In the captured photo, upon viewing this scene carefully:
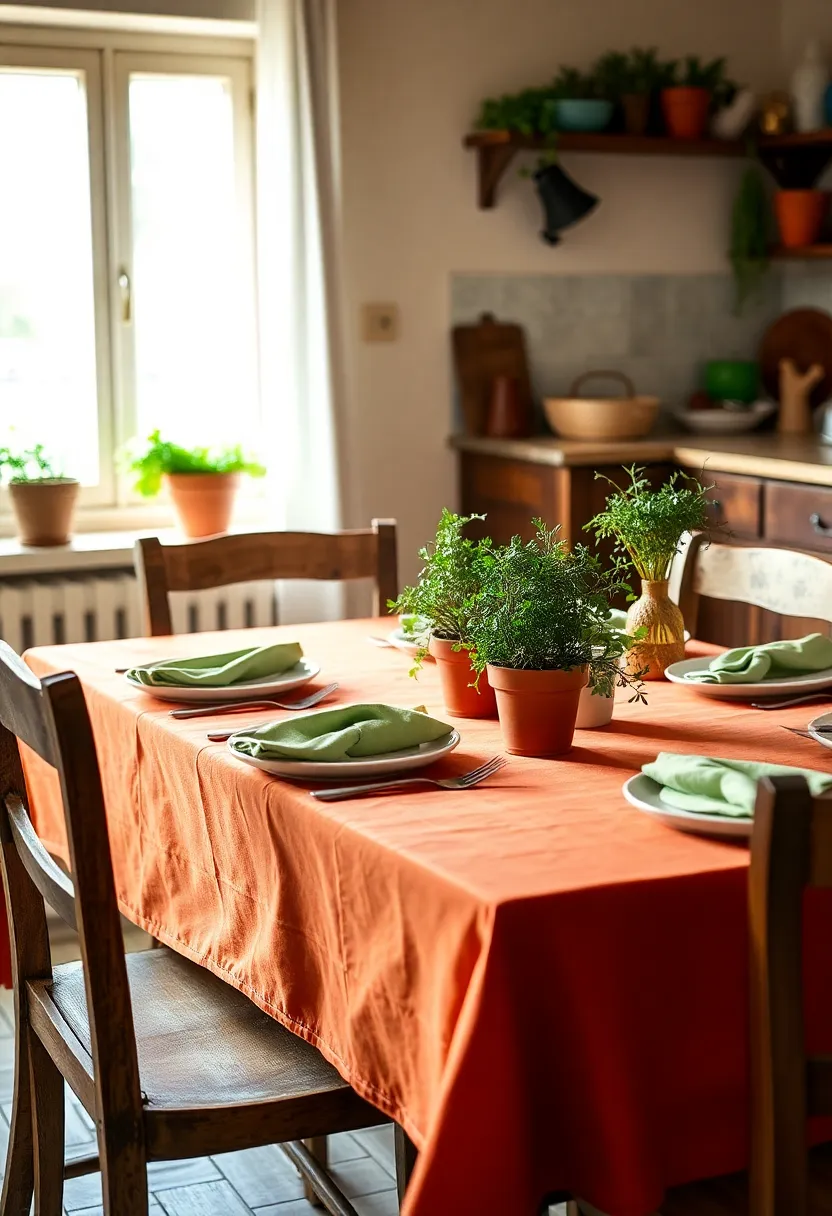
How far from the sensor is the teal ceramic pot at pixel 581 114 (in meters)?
3.81

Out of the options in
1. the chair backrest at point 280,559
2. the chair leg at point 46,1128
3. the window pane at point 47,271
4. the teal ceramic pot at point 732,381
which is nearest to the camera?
the chair leg at point 46,1128

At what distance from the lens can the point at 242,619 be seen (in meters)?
3.62

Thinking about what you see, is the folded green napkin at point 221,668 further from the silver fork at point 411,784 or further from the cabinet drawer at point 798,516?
the cabinet drawer at point 798,516

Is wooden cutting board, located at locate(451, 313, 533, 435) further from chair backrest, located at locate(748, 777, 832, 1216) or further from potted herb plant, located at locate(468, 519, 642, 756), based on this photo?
chair backrest, located at locate(748, 777, 832, 1216)

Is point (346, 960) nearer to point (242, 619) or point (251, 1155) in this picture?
point (251, 1155)

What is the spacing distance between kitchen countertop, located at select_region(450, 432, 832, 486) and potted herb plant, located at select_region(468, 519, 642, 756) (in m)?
1.66

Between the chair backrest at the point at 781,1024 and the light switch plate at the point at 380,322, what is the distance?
2837 millimetres

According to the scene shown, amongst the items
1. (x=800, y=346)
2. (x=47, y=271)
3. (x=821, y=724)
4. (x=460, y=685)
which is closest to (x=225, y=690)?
(x=460, y=685)

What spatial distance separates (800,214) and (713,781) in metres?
2.98

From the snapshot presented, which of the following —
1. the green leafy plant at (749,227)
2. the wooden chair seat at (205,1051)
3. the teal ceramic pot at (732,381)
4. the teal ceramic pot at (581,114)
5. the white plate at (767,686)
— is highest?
the teal ceramic pot at (581,114)

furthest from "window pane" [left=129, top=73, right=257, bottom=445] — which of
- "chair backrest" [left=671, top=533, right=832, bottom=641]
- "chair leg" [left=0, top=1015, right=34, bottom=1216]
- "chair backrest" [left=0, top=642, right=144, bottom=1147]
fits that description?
"chair backrest" [left=0, top=642, right=144, bottom=1147]

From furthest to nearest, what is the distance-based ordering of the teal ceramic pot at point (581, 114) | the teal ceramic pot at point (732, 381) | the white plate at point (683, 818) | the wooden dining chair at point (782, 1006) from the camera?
the teal ceramic pot at point (732, 381)
the teal ceramic pot at point (581, 114)
the white plate at point (683, 818)
the wooden dining chair at point (782, 1006)

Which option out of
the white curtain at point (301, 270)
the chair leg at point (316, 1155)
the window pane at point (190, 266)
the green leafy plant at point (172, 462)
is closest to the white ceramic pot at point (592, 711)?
the chair leg at point (316, 1155)

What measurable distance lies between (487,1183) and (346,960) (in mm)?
296
